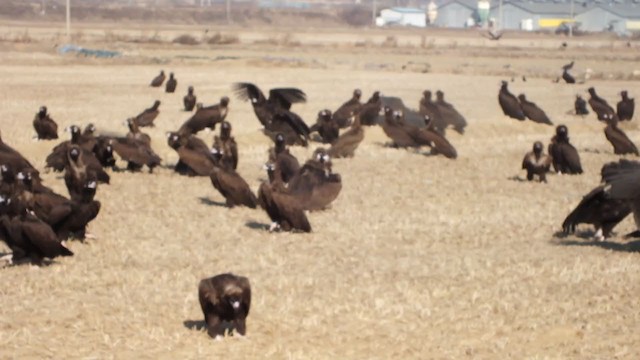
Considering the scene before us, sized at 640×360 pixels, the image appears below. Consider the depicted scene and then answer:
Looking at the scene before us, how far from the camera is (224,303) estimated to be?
1027cm

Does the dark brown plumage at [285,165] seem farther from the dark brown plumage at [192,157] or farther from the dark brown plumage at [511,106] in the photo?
the dark brown plumage at [511,106]

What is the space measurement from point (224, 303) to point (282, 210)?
4.98 metres

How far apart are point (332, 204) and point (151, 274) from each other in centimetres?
535

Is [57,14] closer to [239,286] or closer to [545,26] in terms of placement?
[545,26]

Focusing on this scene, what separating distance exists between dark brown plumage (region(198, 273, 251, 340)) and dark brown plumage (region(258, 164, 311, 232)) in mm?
4779

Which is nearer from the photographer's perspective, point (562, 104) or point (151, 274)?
point (151, 274)

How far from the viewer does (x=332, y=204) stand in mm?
17750

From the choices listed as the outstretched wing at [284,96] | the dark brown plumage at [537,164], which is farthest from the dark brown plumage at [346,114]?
the dark brown plumage at [537,164]

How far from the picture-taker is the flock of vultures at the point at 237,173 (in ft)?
42.8

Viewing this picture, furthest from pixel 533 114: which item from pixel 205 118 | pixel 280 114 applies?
pixel 205 118

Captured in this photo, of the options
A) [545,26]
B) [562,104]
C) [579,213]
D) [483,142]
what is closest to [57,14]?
[545,26]

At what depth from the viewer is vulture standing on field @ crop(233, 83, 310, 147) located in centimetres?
2478

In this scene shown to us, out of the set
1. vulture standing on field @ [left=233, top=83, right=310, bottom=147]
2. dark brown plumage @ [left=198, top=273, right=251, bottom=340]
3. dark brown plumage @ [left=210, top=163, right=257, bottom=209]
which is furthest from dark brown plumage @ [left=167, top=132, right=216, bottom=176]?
dark brown plumage @ [left=198, top=273, right=251, bottom=340]

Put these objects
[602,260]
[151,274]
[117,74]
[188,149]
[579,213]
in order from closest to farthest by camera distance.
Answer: [151,274] < [602,260] < [579,213] < [188,149] < [117,74]
